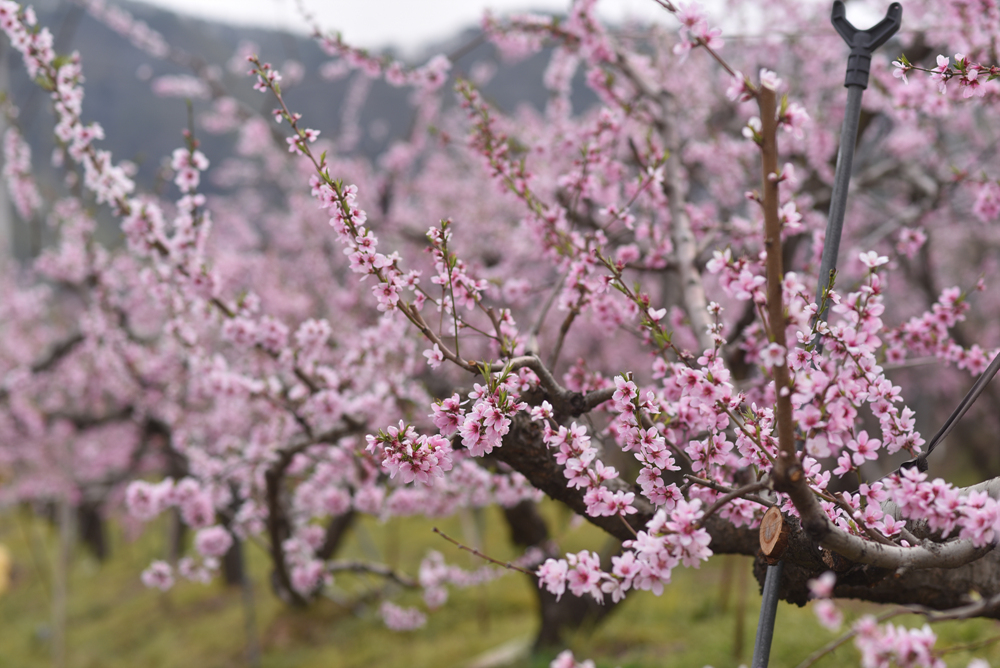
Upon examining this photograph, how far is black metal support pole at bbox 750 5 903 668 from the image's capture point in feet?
5.09

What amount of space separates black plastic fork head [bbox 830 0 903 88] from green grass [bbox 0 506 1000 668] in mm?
3419

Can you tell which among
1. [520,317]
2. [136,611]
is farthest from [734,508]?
[136,611]

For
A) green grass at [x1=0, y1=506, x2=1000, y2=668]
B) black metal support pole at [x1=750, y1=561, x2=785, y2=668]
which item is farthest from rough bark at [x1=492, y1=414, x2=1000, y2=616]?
green grass at [x1=0, y1=506, x2=1000, y2=668]

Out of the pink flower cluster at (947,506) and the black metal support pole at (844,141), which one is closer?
the pink flower cluster at (947,506)

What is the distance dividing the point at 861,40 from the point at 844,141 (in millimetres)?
300

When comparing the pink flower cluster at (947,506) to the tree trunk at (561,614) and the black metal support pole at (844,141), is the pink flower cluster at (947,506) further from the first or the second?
the tree trunk at (561,614)

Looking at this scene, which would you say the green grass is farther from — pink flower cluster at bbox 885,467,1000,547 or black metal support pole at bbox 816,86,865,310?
black metal support pole at bbox 816,86,865,310

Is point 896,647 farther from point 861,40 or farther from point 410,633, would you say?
point 410,633

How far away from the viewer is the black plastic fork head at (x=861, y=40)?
1.58 metres

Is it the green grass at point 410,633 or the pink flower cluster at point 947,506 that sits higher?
the green grass at point 410,633

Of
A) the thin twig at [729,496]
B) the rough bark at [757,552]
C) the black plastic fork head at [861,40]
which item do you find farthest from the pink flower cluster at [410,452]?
the black plastic fork head at [861,40]

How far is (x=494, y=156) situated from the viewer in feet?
9.43

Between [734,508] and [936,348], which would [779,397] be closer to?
[734,508]

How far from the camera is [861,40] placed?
5.28 feet
